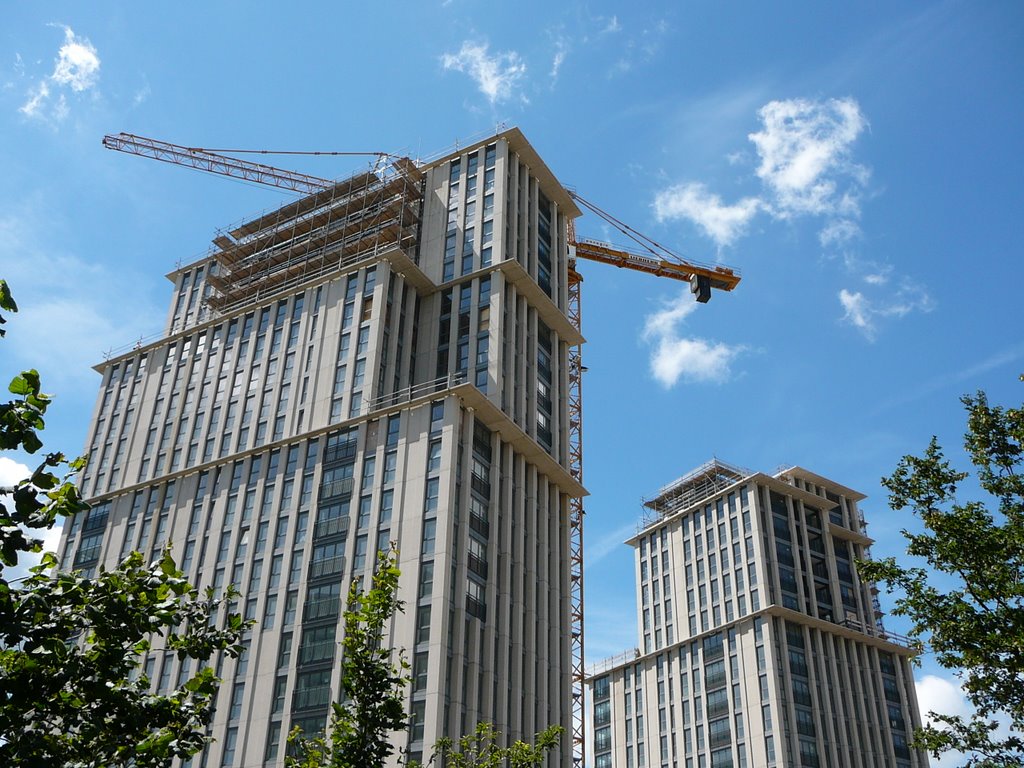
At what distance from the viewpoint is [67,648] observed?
16234 mm

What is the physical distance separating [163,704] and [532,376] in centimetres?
7001

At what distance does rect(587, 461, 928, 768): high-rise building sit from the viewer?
352 ft

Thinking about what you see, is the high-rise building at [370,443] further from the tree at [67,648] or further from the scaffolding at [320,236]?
the tree at [67,648]

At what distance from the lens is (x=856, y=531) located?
128375mm

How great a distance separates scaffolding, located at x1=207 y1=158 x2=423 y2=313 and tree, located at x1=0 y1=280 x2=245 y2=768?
7296 centimetres

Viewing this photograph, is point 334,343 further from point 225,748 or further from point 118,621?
point 118,621

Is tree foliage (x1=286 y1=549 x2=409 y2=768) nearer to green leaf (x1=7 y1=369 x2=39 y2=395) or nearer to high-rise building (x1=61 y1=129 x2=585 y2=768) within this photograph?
green leaf (x1=7 y1=369 x2=39 y2=395)

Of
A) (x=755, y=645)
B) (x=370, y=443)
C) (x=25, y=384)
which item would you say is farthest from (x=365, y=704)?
(x=755, y=645)

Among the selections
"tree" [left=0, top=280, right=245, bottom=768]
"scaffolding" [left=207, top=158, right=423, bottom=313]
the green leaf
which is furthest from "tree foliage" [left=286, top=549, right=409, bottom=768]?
"scaffolding" [left=207, top=158, right=423, bottom=313]

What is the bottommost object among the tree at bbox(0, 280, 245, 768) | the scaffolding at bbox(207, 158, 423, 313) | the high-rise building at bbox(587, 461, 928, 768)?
the tree at bbox(0, 280, 245, 768)

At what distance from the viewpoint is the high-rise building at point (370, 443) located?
222 feet

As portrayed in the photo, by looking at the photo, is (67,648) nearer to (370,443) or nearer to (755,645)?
(370,443)

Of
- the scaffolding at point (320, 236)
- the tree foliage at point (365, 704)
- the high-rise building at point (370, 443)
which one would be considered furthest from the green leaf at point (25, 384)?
the scaffolding at point (320, 236)

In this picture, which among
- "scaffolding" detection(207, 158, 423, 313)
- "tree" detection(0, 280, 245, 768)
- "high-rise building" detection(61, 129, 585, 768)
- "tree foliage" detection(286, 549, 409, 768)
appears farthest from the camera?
"scaffolding" detection(207, 158, 423, 313)
